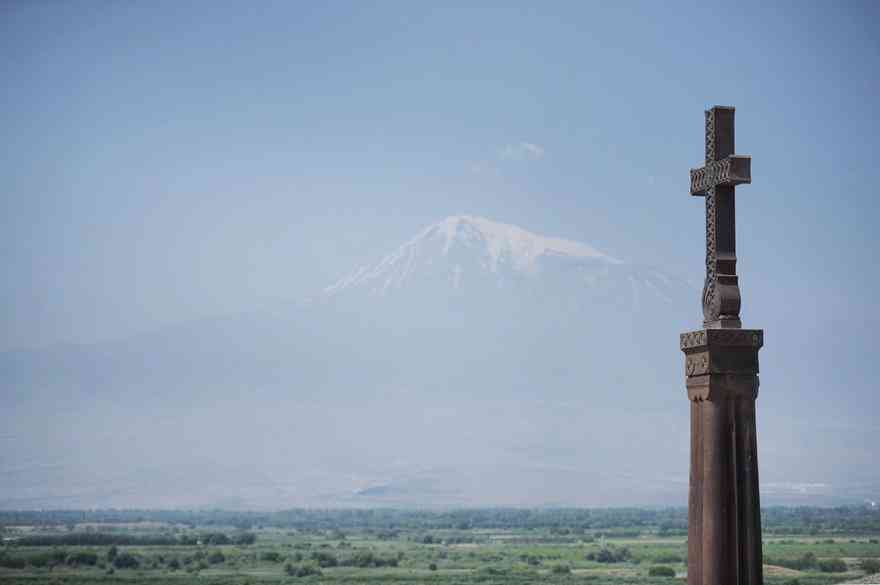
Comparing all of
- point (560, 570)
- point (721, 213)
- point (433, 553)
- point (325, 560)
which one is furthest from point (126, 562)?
point (721, 213)

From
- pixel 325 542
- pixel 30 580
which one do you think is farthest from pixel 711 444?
pixel 325 542

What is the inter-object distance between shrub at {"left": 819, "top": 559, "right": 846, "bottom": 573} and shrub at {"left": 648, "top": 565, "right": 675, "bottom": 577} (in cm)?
894

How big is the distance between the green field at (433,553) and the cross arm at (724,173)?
177 ft

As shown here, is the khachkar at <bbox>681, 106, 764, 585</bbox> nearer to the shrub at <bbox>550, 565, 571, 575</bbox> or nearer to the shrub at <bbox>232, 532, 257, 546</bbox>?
the shrub at <bbox>550, 565, 571, 575</bbox>

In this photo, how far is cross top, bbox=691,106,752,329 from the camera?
452 inches

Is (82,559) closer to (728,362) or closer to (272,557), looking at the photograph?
(272,557)

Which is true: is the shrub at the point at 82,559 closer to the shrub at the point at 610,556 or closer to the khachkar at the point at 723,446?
the shrub at the point at 610,556

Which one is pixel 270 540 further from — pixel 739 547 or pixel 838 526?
pixel 739 547

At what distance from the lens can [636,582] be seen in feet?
238

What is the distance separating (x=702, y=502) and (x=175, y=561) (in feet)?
310

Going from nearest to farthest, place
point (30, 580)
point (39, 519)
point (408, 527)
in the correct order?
1. point (30, 580)
2. point (408, 527)
3. point (39, 519)

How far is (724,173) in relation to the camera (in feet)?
38.6

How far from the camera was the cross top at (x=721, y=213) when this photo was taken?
37.7 ft

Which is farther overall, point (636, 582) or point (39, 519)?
point (39, 519)
